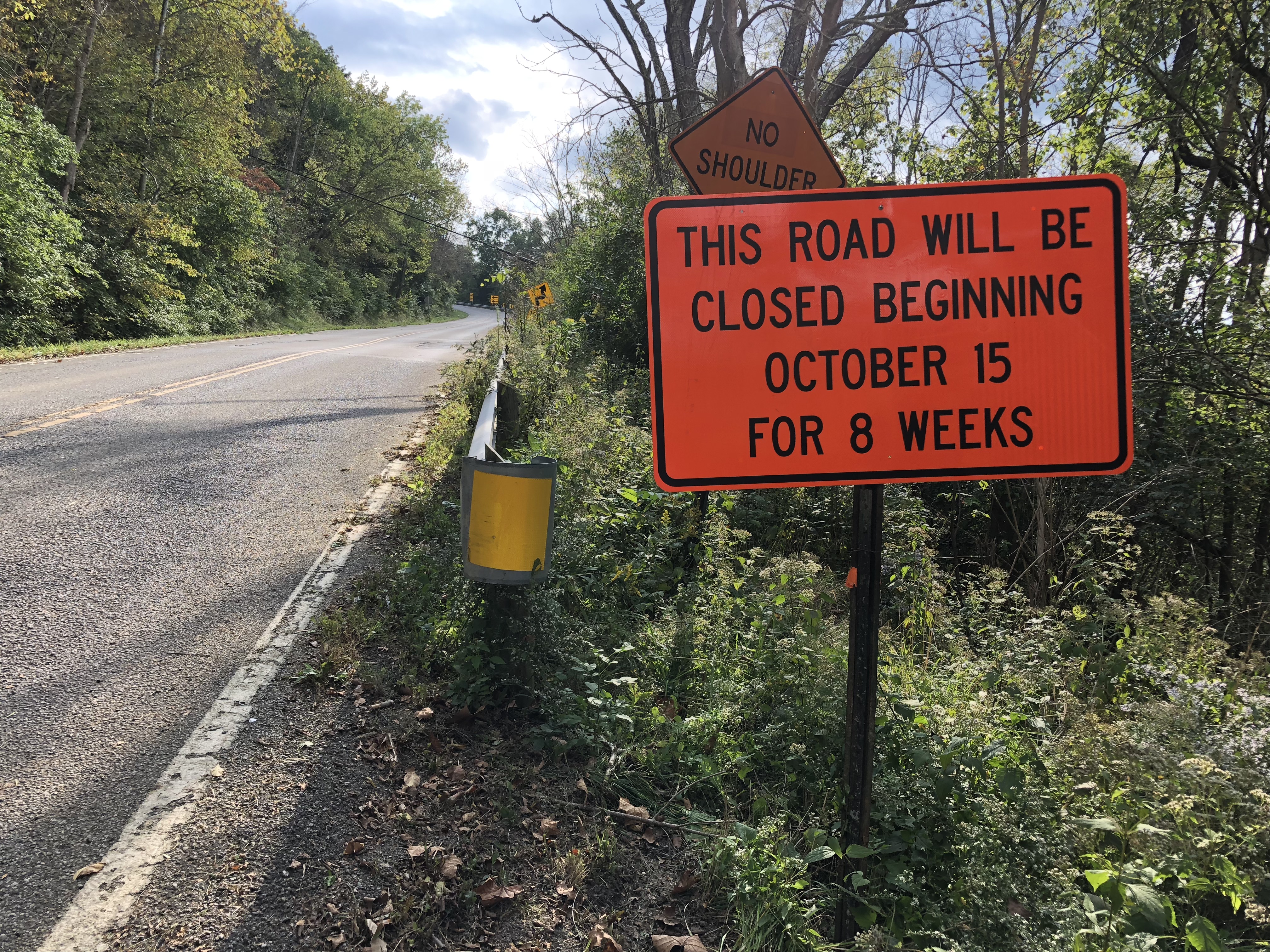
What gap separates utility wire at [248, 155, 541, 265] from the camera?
37312mm

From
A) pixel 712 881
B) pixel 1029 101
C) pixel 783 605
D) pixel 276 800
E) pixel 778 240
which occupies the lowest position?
pixel 712 881

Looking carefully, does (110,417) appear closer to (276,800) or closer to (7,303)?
(276,800)

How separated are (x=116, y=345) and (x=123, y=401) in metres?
8.75

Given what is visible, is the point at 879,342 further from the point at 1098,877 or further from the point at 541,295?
the point at 541,295

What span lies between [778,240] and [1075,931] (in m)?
1.94

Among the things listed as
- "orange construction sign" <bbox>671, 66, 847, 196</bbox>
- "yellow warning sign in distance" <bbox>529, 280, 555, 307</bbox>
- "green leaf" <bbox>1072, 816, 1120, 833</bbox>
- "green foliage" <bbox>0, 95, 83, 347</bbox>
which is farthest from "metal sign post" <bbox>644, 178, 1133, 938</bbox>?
"green foliage" <bbox>0, 95, 83, 347</bbox>

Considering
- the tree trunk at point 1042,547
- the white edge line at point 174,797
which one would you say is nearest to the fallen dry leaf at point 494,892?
the white edge line at point 174,797

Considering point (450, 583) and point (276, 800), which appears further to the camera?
point (450, 583)

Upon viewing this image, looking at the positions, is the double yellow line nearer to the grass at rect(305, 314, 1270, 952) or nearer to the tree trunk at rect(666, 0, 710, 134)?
the grass at rect(305, 314, 1270, 952)

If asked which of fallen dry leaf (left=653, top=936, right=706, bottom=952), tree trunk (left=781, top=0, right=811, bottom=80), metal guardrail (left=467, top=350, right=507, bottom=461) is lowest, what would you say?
fallen dry leaf (left=653, top=936, right=706, bottom=952)

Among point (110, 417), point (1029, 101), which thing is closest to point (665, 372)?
point (1029, 101)

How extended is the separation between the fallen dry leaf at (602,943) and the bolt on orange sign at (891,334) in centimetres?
128

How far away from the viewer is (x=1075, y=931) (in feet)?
6.04

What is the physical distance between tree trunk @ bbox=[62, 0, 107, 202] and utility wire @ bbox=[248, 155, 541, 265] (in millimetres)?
13925
